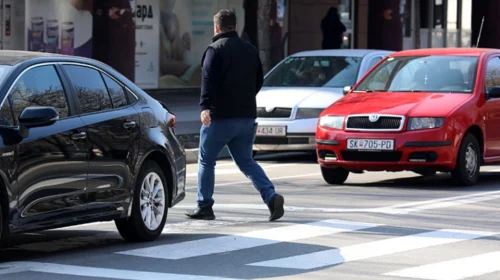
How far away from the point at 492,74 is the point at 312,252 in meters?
6.54

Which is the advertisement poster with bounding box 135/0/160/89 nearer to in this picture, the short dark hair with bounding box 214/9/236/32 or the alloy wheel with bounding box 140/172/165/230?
the short dark hair with bounding box 214/9/236/32

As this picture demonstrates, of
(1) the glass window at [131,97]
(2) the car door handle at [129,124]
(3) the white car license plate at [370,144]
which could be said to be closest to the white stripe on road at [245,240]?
(2) the car door handle at [129,124]

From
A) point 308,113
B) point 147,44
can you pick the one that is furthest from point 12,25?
point 308,113

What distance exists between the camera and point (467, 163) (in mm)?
14414

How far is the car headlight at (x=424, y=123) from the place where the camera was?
14.1 meters

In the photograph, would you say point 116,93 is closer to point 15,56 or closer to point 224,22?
point 15,56

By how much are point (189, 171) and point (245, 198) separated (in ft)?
12.1

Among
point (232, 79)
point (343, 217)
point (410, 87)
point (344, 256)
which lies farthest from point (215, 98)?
point (410, 87)

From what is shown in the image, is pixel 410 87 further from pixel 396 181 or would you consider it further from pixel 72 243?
pixel 72 243

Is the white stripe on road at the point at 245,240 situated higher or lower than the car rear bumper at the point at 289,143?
higher

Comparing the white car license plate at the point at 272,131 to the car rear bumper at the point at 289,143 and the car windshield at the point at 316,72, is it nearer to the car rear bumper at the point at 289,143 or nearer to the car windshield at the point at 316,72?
the car rear bumper at the point at 289,143

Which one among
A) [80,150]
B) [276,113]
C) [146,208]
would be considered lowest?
[276,113]

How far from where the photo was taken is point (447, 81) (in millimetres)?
15055

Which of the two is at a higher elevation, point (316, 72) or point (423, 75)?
point (423, 75)
